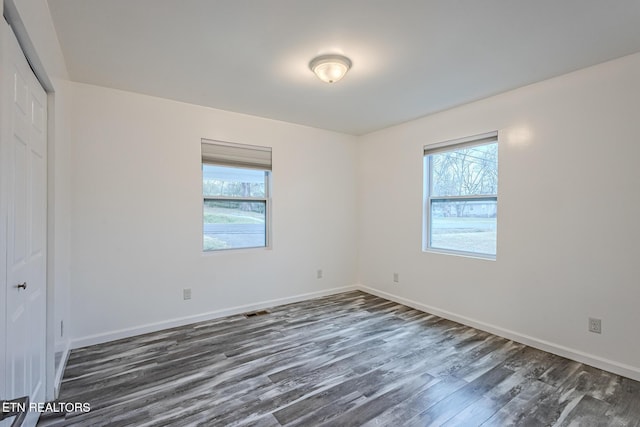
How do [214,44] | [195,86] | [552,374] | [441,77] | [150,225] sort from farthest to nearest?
[150,225]
[195,86]
[441,77]
[552,374]
[214,44]

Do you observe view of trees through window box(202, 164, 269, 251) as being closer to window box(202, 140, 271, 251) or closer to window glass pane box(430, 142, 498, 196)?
window box(202, 140, 271, 251)

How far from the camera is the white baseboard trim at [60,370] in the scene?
210 cm

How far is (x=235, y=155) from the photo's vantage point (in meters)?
3.80

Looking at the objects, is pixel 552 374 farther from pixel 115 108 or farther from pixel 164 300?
pixel 115 108

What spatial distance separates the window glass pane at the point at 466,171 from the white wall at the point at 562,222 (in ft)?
0.63

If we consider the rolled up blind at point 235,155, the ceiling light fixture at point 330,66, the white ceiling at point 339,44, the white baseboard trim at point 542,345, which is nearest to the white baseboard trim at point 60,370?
the rolled up blind at point 235,155

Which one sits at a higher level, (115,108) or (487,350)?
(115,108)

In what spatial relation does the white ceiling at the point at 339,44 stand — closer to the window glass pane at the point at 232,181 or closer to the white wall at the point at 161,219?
the white wall at the point at 161,219

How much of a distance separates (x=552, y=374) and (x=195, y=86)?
3.99m

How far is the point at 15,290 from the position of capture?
1.44m

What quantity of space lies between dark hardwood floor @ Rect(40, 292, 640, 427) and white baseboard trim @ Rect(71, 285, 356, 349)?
0.11 meters

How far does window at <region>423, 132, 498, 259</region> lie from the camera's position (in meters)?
3.36

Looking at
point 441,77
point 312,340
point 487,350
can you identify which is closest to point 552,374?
point 487,350

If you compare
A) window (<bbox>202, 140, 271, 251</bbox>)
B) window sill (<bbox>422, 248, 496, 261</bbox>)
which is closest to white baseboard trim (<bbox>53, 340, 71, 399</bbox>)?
window (<bbox>202, 140, 271, 251</bbox>)
